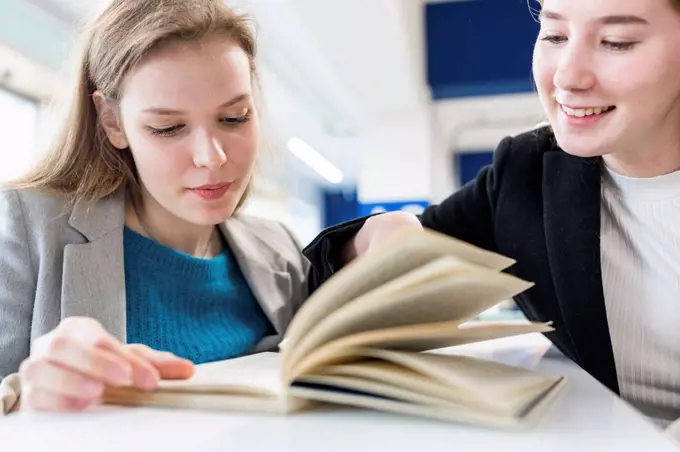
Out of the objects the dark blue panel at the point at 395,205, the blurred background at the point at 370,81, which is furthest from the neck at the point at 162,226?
the dark blue panel at the point at 395,205

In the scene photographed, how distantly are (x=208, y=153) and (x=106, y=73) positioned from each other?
25cm

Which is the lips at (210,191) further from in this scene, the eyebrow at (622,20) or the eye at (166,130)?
the eyebrow at (622,20)

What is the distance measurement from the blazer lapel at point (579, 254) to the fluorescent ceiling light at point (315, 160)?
5283 mm

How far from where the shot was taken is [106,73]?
1.08m

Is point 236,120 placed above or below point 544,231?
above

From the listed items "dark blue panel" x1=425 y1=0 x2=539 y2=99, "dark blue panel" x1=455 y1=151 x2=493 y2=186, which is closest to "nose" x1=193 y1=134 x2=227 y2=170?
"dark blue panel" x1=425 y1=0 x2=539 y2=99

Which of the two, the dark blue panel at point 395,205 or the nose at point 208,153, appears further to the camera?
the dark blue panel at point 395,205

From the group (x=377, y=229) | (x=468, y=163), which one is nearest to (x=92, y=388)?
(x=377, y=229)

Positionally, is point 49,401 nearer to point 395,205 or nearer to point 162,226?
point 162,226

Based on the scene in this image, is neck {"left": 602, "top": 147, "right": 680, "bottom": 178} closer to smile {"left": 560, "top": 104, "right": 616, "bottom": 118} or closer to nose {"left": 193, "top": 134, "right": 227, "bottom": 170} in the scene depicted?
smile {"left": 560, "top": 104, "right": 616, "bottom": 118}

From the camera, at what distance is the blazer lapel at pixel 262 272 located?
1161mm

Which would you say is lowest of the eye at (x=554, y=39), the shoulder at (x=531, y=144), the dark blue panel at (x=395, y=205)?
the dark blue panel at (x=395, y=205)

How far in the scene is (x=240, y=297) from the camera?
46.4 inches

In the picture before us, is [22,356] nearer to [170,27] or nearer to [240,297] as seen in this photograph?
[240,297]
